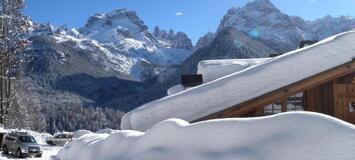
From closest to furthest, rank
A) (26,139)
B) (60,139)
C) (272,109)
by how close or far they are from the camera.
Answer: (272,109) < (26,139) < (60,139)

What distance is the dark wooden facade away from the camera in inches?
570

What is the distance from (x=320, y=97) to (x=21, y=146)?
24.1 m

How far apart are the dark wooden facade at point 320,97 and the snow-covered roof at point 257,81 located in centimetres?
16

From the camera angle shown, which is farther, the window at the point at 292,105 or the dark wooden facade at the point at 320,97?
the window at the point at 292,105

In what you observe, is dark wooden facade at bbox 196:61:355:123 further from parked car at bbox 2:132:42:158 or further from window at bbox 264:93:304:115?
parked car at bbox 2:132:42:158

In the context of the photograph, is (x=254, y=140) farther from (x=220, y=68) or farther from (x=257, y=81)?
(x=220, y=68)

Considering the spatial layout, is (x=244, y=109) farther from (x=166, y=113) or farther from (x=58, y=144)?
(x=58, y=144)

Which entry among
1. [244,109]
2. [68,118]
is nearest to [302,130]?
[244,109]

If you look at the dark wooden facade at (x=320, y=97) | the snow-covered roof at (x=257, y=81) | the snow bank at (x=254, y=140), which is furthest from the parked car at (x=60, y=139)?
the snow bank at (x=254, y=140)

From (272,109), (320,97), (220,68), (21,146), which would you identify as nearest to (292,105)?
(272,109)

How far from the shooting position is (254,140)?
694 cm

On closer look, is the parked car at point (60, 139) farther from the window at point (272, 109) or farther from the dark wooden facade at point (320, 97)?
the dark wooden facade at point (320, 97)

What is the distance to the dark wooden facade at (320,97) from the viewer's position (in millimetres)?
14469

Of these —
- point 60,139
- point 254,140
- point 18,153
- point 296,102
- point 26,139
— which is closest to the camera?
point 254,140
